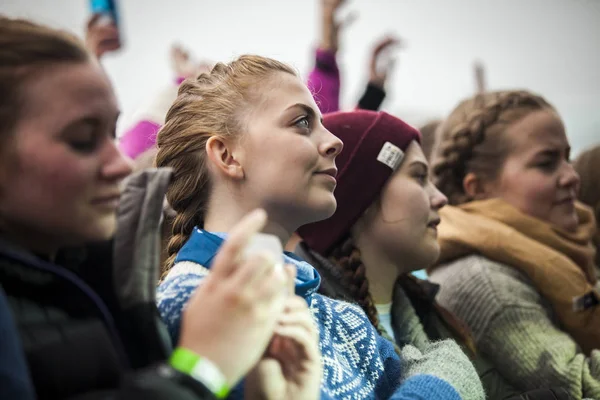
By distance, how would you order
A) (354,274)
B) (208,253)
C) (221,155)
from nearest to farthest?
(208,253) → (221,155) → (354,274)

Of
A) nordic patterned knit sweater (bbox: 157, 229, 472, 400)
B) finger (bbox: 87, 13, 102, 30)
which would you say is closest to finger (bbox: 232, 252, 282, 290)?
nordic patterned knit sweater (bbox: 157, 229, 472, 400)

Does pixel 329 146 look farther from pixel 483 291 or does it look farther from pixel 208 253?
pixel 483 291

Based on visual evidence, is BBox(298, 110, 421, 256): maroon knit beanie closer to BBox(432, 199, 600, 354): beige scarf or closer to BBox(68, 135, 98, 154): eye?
BBox(432, 199, 600, 354): beige scarf

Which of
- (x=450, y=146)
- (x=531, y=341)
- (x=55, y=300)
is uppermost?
(x=55, y=300)

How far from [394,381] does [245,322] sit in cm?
62

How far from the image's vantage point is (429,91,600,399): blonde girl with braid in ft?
5.01

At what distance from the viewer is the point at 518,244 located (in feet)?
5.68

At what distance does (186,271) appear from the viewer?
3.04ft

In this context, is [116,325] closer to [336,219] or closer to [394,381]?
[394,381]

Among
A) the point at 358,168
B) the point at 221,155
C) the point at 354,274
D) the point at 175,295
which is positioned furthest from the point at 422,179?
the point at 175,295

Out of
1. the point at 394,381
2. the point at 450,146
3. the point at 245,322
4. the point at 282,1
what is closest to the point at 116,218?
the point at 245,322

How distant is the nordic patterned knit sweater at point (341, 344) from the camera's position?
2.85ft

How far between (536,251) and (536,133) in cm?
38

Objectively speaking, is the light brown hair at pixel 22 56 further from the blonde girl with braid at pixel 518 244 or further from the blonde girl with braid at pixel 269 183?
the blonde girl with braid at pixel 518 244
